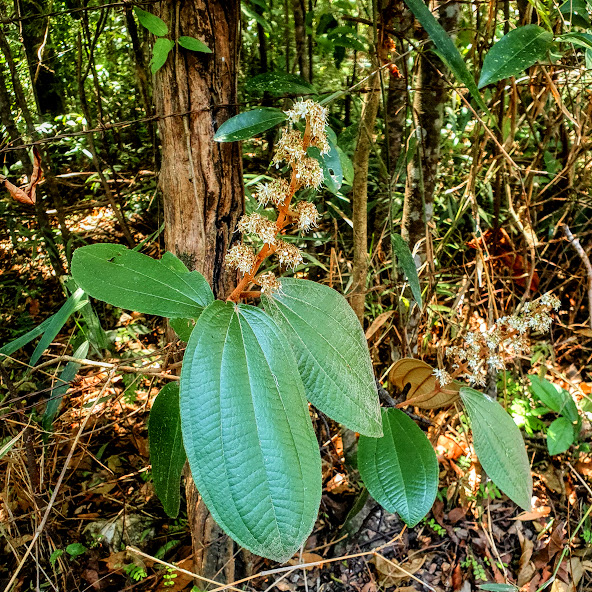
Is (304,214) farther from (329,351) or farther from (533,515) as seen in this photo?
(533,515)

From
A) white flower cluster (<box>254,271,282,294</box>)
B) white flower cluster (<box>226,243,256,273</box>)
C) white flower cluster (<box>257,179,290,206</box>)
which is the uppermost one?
white flower cluster (<box>257,179,290,206</box>)

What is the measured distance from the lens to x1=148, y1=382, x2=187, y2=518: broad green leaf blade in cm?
84

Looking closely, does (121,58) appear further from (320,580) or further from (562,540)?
(562,540)

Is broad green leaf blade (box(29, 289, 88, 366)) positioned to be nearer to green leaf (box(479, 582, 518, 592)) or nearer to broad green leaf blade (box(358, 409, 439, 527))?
broad green leaf blade (box(358, 409, 439, 527))

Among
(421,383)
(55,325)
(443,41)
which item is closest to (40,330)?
(55,325)

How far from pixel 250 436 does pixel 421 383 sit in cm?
62

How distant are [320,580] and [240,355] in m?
1.09

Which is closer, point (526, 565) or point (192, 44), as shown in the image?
point (192, 44)

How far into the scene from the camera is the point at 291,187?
0.57 meters

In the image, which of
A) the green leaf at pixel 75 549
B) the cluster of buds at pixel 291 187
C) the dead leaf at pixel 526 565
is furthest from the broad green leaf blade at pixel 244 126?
the dead leaf at pixel 526 565

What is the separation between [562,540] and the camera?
4.97 feet

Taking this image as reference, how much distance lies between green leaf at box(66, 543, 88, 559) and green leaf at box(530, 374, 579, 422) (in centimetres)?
145

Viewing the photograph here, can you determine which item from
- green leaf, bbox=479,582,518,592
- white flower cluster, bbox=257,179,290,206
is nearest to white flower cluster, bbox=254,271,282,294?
white flower cluster, bbox=257,179,290,206

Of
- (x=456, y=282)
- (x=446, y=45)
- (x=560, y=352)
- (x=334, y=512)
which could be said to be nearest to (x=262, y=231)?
(x=446, y=45)
